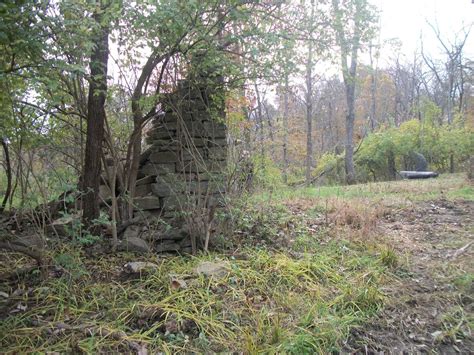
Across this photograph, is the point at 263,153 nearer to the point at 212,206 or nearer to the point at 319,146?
the point at 212,206

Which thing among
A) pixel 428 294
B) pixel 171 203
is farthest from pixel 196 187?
pixel 428 294

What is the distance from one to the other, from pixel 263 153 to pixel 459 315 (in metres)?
2.61

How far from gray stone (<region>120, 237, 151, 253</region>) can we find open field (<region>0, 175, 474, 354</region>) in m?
0.11

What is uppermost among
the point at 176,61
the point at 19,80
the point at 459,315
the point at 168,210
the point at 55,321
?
the point at 176,61

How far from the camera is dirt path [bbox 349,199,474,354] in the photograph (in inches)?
106

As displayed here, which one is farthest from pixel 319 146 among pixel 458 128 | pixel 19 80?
pixel 19 80

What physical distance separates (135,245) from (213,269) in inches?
39.1

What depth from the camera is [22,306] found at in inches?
108

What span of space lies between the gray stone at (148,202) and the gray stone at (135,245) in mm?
672

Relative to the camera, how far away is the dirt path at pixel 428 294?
2.69 meters

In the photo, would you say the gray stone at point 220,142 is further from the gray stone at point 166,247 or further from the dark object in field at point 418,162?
the dark object in field at point 418,162

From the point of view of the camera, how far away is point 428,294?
3.31m

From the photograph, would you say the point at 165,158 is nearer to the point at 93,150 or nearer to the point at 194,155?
the point at 194,155

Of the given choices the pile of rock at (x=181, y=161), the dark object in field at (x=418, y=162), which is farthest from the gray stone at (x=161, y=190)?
the dark object in field at (x=418, y=162)
